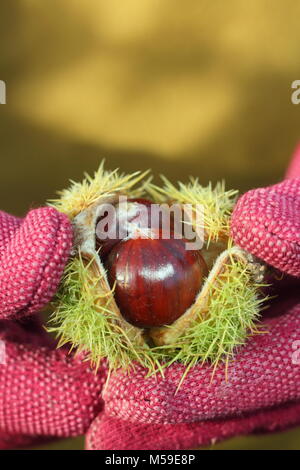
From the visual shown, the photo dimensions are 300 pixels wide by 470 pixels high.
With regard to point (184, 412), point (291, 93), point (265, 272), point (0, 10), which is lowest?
point (184, 412)

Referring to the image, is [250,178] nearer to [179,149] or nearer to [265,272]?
[179,149]

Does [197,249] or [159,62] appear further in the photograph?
[159,62]

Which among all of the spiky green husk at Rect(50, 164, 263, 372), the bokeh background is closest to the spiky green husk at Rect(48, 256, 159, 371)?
the spiky green husk at Rect(50, 164, 263, 372)

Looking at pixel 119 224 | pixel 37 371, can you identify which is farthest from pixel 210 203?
pixel 37 371

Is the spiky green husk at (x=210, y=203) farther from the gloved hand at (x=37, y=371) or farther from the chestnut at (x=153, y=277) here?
the gloved hand at (x=37, y=371)

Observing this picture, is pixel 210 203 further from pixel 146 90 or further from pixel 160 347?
pixel 146 90

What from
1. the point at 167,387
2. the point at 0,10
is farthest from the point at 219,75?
the point at 167,387

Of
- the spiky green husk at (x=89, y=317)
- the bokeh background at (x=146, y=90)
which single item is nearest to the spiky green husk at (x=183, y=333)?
the spiky green husk at (x=89, y=317)

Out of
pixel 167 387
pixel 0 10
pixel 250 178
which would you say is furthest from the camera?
pixel 250 178
